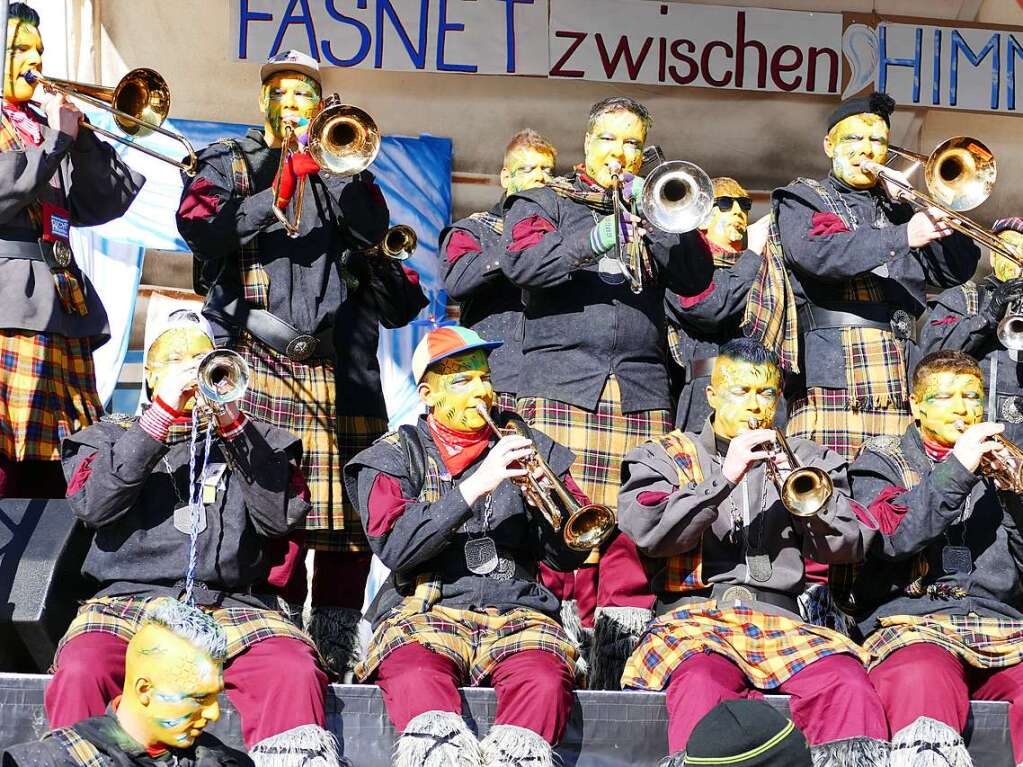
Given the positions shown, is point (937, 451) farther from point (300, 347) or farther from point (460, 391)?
point (300, 347)

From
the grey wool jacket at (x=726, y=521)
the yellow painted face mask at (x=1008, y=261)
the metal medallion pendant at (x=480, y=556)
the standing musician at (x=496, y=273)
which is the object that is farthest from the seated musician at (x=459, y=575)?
the yellow painted face mask at (x=1008, y=261)

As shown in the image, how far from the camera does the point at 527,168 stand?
20.7 feet

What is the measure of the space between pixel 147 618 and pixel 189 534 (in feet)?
2.86

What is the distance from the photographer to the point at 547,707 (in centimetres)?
458

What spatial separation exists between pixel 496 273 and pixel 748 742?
3.03 meters

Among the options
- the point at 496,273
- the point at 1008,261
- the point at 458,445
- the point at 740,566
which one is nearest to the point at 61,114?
the point at 496,273

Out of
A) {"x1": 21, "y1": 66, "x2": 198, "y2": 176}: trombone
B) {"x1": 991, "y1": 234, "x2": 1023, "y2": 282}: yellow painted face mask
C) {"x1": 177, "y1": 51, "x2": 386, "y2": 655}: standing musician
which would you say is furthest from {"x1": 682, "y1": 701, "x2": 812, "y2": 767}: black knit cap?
{"x1": 991, "y1": 234, "x2": 1023, "y2": 282}: yellow painted face mask

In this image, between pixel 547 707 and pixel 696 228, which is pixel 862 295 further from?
pixel 547 707

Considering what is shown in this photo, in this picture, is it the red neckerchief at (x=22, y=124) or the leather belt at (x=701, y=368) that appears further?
the leather belt at (x=701, y=368)

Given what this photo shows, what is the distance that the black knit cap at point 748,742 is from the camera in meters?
3.17

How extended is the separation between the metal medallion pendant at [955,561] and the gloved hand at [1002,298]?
1.30m

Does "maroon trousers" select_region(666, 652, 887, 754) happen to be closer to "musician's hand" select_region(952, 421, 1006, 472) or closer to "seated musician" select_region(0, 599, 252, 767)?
"musician's hand" select_region(952, 421, 1006, 472)

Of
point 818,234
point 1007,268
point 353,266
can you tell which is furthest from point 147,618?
point 1007,268

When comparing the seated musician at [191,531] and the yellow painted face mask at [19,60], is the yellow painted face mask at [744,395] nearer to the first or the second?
the seated musician at [191,531]
